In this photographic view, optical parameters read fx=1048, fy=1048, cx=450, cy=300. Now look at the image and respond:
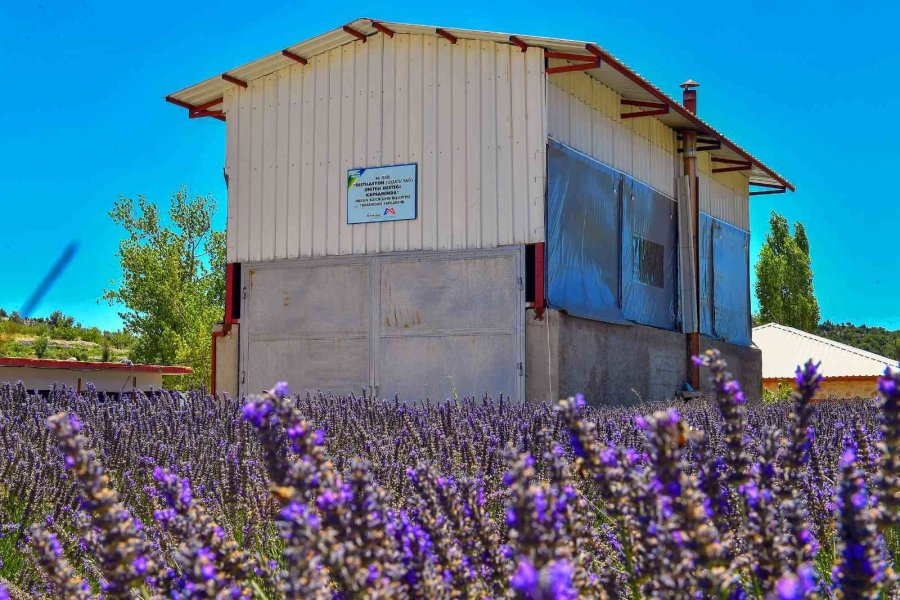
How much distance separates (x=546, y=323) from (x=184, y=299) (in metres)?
28.2

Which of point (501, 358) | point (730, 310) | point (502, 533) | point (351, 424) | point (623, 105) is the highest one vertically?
point (623, 105)

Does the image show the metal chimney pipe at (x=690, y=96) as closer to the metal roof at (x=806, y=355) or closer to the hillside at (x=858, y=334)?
the metal roof at (x=806, y=355)

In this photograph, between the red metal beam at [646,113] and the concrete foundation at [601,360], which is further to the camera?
the red metal beam at [646,113]

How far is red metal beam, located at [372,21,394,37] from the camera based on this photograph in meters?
15.0

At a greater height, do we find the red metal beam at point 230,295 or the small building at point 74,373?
the red metal beam at point 230,295

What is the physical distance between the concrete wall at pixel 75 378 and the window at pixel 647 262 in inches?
406

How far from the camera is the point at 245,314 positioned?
1627cm

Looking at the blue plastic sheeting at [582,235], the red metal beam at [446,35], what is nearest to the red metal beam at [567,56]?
the blue plastic sheeting at [582,235]

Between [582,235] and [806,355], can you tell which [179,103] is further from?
[806,355]

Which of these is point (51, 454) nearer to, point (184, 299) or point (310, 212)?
point (310, 212)

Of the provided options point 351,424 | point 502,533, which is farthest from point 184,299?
point 502,533

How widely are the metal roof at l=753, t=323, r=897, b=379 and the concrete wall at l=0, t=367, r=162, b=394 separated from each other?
17.4 m

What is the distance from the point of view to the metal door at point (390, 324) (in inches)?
564

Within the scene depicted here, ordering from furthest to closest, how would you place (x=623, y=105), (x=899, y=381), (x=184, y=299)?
(x=184, y=299) → (x=623, y=105) → (x=899, y=381)
